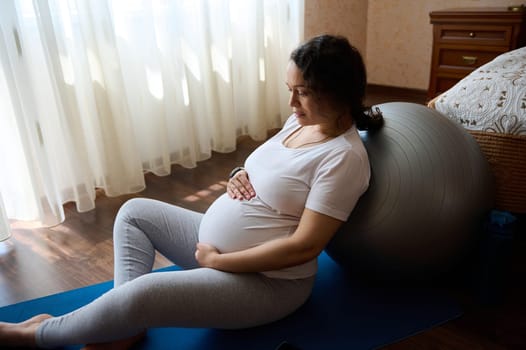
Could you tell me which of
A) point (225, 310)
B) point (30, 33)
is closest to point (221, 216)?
point (225, 310)

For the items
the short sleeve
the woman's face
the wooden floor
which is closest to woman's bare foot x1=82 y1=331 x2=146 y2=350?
the wooden floor

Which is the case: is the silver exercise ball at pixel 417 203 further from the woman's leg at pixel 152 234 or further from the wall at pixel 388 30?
the wall at pixel 388 30

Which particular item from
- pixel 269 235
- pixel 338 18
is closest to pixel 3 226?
pixel 269 235

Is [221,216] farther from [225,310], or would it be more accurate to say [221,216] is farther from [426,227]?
[426,227]

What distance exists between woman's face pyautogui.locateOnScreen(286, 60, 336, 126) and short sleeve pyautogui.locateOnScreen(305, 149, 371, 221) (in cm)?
10

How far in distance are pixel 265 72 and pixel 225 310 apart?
2.21 metres

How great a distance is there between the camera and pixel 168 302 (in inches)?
42.2

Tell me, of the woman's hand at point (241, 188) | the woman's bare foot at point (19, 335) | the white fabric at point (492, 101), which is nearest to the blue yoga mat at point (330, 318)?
the woman's bare foot at point (19, 335)

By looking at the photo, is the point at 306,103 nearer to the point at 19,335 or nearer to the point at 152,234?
the point at 152,234

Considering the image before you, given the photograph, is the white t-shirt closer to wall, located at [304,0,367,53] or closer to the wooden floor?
the wooden floor

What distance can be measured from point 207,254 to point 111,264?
70cm

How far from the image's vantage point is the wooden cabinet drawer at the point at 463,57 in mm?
3287

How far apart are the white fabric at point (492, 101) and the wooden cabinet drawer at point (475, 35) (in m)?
1.41

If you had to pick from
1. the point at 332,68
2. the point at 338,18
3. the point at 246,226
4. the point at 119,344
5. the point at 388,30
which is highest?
the point at 332,68
